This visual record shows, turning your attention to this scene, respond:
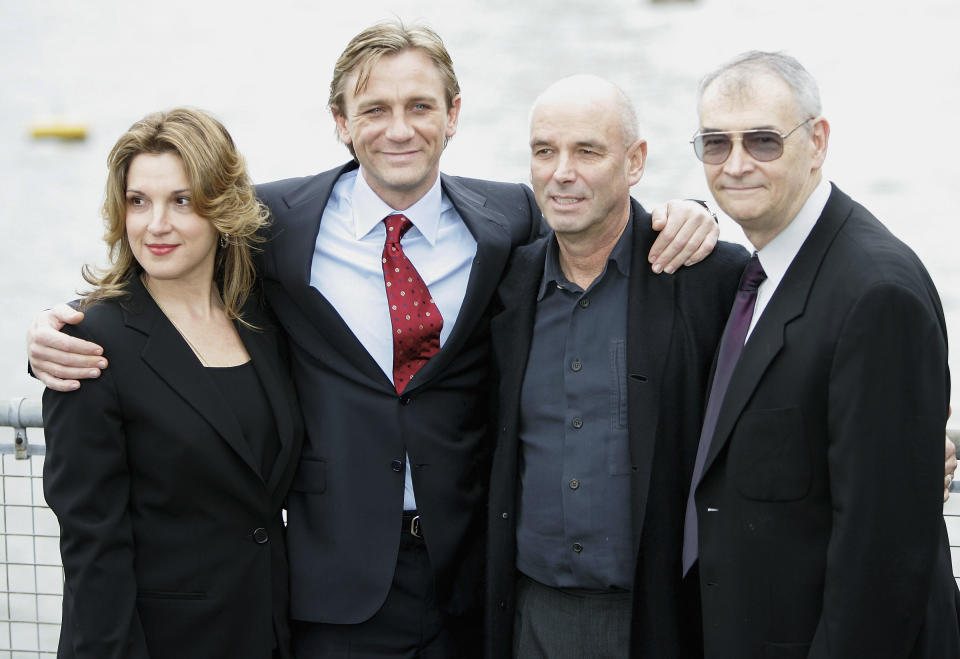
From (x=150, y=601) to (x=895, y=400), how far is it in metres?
1.87

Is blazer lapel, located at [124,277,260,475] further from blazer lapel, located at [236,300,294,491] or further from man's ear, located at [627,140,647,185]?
man's ear, located at [627,140,647,185]

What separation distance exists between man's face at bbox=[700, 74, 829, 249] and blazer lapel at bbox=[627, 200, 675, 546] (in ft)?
1.50

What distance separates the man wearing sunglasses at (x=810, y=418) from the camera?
2.28 meters

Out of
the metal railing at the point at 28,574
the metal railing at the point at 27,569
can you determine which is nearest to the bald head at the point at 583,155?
the metal railing at the point at 27,569

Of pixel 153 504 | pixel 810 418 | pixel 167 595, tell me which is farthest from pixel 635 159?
pixel 167 595

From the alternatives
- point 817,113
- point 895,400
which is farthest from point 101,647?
point 817,113

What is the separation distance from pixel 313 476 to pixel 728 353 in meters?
1.24

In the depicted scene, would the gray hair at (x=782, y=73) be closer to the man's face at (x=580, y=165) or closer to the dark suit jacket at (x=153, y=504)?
the man's face at (x=580, y=165)

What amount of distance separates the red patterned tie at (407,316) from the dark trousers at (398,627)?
49 centimetres

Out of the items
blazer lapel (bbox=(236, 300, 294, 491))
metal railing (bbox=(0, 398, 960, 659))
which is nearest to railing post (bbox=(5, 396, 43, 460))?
metal railing (bbox=(0, 398, 960, 659))

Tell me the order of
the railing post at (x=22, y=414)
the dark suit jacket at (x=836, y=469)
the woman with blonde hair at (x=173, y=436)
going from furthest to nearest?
1. the railing post at (x=22, y=414)
2. the woman with blonde hair at (x=173, y=436)
3. the dark suit jacket at (x=836, y=469)

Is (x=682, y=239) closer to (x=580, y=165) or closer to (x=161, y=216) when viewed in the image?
(x=580, y=165)

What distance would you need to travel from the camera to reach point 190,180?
114 inches

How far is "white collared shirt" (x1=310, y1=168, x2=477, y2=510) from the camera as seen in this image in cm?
327
